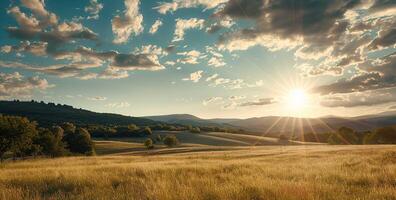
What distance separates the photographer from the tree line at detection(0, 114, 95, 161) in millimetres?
60344

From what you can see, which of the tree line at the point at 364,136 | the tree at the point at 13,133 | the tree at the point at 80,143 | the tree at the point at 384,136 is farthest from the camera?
the tree line at the point at 364,136

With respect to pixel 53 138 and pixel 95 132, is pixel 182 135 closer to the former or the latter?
pixel 95 132

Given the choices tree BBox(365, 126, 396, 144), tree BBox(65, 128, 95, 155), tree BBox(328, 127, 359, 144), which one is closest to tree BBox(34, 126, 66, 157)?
tree BBox(65, 128, 95, 155)

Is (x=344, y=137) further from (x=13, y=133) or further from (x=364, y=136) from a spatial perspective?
(x=13, y=133)

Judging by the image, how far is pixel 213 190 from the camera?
931cm

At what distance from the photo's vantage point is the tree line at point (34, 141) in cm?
6034

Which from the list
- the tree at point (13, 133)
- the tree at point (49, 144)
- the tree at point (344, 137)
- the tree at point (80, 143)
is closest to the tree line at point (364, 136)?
the tree at point (344, 137)

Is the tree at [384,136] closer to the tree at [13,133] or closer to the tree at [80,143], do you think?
the tree at [80,143]

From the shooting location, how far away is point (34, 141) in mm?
77062

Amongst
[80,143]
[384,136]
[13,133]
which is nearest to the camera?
[13,133]

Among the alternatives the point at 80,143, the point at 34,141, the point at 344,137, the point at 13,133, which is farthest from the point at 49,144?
the point at 344,137

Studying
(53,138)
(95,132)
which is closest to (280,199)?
(53,138)

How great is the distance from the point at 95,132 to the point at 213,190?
458 feet

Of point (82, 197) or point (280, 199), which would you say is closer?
point (280, 199)
